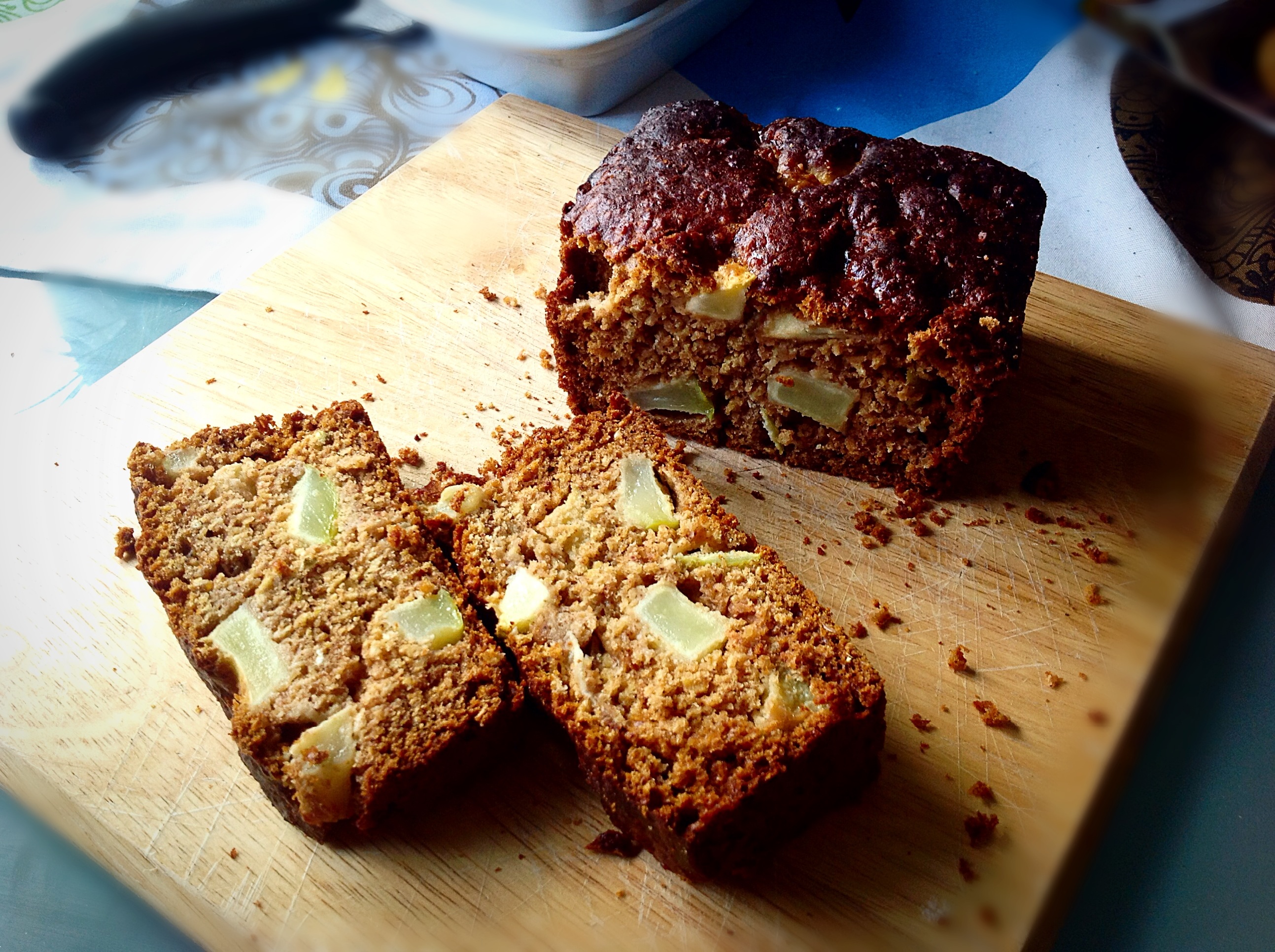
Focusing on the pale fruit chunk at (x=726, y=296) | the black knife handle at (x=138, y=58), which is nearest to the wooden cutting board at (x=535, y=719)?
the pale fruit chunk at (x=726, y=296)

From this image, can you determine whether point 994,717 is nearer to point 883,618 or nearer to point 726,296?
point 883,618

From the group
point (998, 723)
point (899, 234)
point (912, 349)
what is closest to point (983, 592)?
point (998, 723)

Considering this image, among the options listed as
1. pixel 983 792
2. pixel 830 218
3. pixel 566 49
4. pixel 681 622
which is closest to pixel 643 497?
pixel 681 622

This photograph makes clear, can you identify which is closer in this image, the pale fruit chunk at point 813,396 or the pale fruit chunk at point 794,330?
the pale fruit chunk at point 794,330

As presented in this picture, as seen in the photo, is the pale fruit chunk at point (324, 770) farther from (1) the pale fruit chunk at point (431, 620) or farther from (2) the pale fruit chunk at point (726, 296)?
(2) the pale fruit chunk at point (726, 296)

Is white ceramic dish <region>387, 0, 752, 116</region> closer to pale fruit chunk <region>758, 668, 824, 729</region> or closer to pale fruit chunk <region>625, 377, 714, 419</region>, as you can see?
pale fruit chunk <region>625, 377, 714, 419</region>
